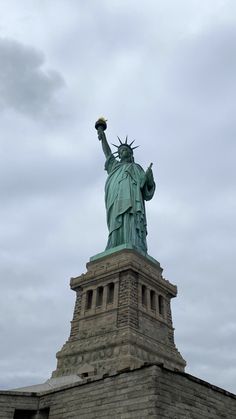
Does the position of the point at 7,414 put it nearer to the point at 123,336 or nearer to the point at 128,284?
the point at 123,336

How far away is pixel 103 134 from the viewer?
42.6 meters

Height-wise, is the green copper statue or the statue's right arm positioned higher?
the statue's right arm

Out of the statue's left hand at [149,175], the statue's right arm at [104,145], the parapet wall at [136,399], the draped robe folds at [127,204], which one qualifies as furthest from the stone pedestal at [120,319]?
the statue's right arm at [104,145]

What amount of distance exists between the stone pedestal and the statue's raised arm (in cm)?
1128

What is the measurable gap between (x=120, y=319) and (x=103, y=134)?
1864 cm

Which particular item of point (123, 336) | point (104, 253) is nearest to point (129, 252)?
point (104, 253)

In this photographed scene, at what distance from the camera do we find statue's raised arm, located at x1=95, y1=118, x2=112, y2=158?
4209 centimetres

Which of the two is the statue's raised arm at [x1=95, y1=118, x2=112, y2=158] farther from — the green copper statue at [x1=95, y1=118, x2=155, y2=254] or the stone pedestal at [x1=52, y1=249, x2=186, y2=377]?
the stone pedestal at [x1=52, y1=249, x2=186, y2=377]

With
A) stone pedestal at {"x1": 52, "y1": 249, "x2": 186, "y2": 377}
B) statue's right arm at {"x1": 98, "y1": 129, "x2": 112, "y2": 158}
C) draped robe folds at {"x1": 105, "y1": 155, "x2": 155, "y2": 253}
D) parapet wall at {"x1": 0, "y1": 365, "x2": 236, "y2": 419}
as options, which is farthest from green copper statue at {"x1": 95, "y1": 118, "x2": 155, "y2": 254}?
parapet wall at {"x1": 0, "y1": 365, "x2": 236, "y2": 419}

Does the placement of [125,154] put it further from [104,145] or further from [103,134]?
[103,134]

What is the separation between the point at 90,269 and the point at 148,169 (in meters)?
9.72

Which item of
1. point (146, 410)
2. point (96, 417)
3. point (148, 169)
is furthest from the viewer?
point (148, 169)

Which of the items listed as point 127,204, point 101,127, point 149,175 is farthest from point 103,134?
point 127,204

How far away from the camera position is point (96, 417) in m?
17.4
